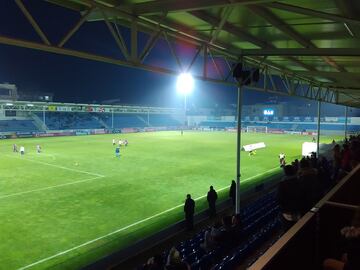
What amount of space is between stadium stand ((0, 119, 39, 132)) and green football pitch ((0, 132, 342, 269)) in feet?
95.3

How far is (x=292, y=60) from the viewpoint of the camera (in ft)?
42.8

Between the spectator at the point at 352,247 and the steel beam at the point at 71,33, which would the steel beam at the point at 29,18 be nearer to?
the steel beam at the point at 71,33

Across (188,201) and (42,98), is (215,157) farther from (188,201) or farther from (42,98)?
(42,98)

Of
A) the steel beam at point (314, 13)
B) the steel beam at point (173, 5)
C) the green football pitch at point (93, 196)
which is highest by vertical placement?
the steel beam at point (173, 5)

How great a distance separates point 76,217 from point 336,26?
470 inches

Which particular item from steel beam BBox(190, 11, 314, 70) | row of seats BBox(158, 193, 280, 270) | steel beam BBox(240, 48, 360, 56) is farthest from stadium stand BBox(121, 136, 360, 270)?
steel beam BBox(190, 11, 314, 70)

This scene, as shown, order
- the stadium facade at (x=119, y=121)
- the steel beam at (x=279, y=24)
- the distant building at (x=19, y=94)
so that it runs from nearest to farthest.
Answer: the steel beam at (x=279, y=24) → the stadium facade at (x=119, y=121) → the distant building at (x=19, y=94)

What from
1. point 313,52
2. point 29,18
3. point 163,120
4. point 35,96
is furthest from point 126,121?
point 29,18

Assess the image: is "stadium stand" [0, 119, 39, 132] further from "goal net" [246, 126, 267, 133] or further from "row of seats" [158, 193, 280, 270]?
"row of seats" [158, 193, 280, 270]

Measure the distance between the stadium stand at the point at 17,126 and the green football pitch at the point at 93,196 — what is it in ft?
95.3

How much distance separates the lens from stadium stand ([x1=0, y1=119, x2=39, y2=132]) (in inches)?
2372

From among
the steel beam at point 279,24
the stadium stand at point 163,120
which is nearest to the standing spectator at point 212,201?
the steel beam at point 279,24

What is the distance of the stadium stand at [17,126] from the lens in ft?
198

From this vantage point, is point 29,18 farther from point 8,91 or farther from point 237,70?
point 8,91
